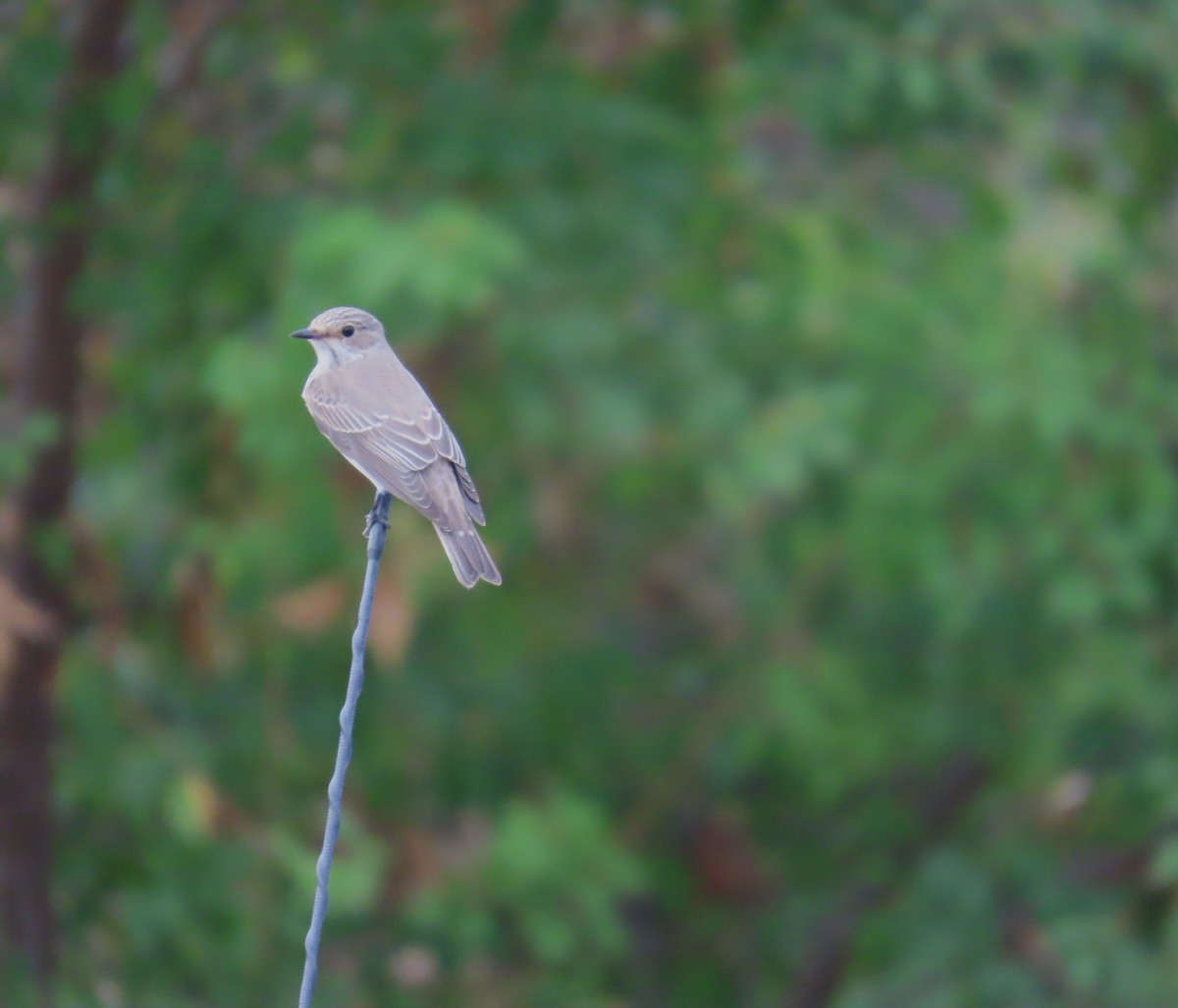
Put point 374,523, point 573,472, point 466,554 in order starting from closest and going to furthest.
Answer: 1. point 374,523
2. point 466,554
3. point 573,472

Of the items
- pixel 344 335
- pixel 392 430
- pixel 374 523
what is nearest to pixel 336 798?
pixel 374 523

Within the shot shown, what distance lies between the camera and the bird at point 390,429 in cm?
300

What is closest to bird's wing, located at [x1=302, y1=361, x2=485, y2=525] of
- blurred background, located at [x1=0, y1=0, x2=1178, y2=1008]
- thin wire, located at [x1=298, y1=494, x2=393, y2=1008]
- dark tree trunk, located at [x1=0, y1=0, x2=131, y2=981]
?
thin wire, located at [x1=298, y1=494, x2=393, y2=1008]

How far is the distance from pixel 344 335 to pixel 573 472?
3.49m

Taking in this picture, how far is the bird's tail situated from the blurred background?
239cm

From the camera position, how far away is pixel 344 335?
3.79 metres

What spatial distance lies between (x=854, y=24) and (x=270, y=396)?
288 centimetres

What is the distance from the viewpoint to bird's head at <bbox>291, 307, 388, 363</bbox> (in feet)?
12.1

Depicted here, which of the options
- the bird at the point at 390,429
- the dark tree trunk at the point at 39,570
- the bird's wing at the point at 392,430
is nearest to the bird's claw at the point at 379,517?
the bird at the point at 390,429

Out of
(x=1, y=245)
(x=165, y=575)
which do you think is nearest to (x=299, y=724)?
(x=165, y=575)

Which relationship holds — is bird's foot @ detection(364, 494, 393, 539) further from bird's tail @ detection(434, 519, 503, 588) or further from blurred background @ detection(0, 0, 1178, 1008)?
blurred background @ detection(0, 0, 1178, 1008)

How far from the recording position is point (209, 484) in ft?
22.2

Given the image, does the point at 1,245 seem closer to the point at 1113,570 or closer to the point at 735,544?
the point at 735,544

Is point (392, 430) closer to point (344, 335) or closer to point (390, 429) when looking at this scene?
point (390, 429)
